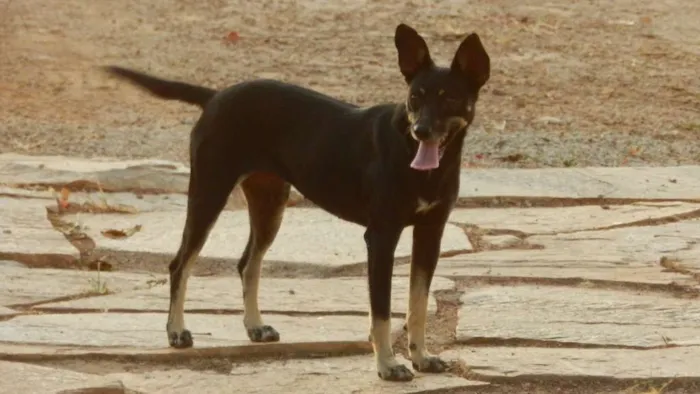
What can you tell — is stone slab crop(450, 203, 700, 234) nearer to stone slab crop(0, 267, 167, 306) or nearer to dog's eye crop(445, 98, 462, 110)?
stone slab crop(0, 267, 167, 306)

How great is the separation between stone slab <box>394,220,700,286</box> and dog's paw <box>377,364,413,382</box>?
4.67 feet

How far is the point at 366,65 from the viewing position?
37.9 ft

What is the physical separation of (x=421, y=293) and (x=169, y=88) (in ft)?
4.07

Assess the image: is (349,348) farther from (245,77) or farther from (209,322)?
(245,77)

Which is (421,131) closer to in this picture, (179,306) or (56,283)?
(179,306)

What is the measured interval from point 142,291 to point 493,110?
4530mm

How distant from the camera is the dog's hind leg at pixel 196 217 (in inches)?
213

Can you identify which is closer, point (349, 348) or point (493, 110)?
point (349, 348)

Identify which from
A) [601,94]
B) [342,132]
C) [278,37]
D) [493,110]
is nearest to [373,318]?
[342,132]

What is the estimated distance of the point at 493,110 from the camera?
407 inches

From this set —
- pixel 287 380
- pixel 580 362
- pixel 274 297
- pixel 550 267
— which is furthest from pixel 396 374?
pixel 550 267

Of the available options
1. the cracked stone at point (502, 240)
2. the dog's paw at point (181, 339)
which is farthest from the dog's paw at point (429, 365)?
the cracked stone at point (502, 240)

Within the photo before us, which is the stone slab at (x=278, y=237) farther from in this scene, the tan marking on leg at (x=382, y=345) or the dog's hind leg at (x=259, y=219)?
the tan marking on leg at (x=382, y=345)

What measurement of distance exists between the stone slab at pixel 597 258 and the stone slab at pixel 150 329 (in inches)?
35.5
